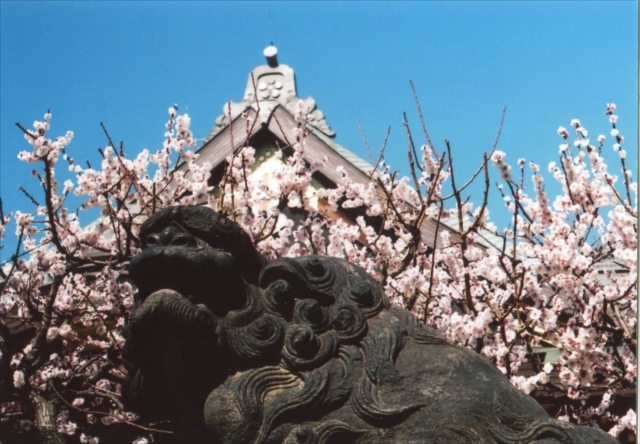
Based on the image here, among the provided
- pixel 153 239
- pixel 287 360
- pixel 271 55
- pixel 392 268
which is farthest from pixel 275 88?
pixel 287 360

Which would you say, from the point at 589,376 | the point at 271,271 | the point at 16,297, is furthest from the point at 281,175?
the point at 271,271

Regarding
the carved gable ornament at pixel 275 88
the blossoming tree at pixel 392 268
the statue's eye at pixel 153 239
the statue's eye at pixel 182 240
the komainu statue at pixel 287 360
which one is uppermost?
the carved gable ornament at pixel 275 88

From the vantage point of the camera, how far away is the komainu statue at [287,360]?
1818 millimetres

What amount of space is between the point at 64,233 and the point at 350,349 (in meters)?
6.26

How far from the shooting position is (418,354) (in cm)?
194

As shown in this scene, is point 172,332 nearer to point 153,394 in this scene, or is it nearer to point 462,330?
point 153,394

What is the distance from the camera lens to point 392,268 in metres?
7.38

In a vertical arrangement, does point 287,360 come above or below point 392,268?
below

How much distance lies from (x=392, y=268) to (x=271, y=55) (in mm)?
6279

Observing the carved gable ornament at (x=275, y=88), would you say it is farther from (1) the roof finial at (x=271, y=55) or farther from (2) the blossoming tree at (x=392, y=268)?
(2) the blossoming tree at (x=392, y=268)

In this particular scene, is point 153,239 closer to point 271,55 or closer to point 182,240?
point 182,240

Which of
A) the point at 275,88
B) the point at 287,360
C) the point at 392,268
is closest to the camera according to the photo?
the point at 287,360

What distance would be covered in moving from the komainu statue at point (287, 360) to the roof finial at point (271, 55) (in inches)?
421

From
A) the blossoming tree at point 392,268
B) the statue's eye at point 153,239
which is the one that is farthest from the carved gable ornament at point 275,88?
the statue's eye at point 153,239
